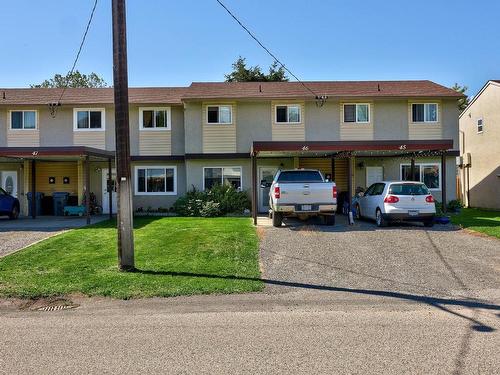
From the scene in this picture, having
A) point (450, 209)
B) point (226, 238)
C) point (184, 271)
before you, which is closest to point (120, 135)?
point (184, 271)

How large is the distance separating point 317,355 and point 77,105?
19.6 m

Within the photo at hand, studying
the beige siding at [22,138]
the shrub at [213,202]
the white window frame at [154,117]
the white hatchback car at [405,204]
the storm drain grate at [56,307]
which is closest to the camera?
the storm drain grate at [56,307]

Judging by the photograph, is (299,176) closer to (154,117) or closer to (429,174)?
(154,117)

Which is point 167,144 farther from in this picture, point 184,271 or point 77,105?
point 184,271

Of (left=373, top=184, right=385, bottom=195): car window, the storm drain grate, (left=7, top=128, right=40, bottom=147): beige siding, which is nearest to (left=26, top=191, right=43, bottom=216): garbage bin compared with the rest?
(left=7, top=128, right=40, bottom=147): beige siding

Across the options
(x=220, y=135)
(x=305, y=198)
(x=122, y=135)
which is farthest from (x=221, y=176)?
(x=122, y=135)

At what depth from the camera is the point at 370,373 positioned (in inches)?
165

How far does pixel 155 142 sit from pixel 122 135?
13.3 metres

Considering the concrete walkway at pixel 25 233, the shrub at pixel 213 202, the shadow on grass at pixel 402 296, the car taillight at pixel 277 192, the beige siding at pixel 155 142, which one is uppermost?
the beige siding at pixel 155 142

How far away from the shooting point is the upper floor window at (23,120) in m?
21.7

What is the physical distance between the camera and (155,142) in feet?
71.5

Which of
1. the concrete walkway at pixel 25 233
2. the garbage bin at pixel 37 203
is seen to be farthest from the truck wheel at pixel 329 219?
the garbage bin at pixel 37 203

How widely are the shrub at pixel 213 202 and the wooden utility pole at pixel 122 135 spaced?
1014 cm

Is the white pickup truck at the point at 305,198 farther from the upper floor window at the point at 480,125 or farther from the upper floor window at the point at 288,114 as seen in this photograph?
the upper floor window at the point at 480,125
